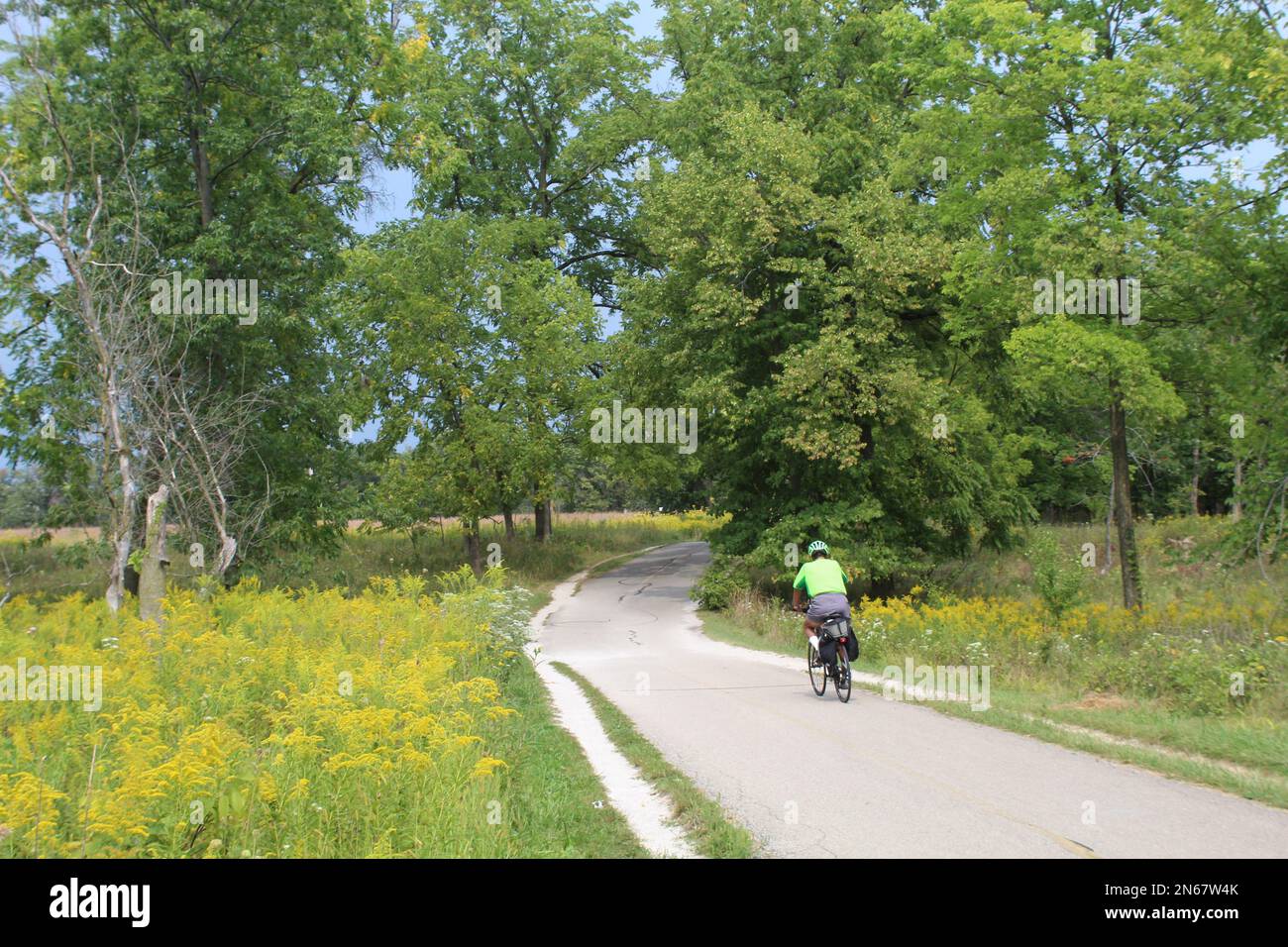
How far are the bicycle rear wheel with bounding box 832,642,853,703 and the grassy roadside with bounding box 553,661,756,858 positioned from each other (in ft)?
9.50

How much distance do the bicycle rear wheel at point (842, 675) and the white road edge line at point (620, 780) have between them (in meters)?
3.26

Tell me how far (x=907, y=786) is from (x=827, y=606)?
508 cm

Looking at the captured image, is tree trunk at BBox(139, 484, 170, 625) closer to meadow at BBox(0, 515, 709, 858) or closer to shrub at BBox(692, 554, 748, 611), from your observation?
meadow at BBox(0, 515, 709, 858)

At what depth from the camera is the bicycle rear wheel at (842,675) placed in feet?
40.5

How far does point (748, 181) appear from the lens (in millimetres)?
25969

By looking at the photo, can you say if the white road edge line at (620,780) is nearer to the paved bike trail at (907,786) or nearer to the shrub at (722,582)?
the paved bike trail at (907,786)

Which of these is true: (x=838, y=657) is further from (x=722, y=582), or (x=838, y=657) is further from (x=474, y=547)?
(x=474, y=547)

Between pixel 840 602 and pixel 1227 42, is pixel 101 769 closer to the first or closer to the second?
pixel 840 602

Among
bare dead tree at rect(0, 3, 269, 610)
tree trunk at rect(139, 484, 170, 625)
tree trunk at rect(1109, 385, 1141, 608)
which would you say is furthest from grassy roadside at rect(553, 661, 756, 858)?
→ tree trunk at rect(1109, 385, 1141, 608)

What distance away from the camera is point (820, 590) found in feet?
43.0

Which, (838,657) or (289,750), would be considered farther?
(838,657)

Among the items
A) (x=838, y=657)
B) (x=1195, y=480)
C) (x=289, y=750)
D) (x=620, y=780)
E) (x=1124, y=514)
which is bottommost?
(x=620, y=780)

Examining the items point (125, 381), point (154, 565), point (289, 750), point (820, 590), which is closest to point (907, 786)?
point (289, 750)

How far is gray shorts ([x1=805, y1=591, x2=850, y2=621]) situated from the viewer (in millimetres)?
12719
